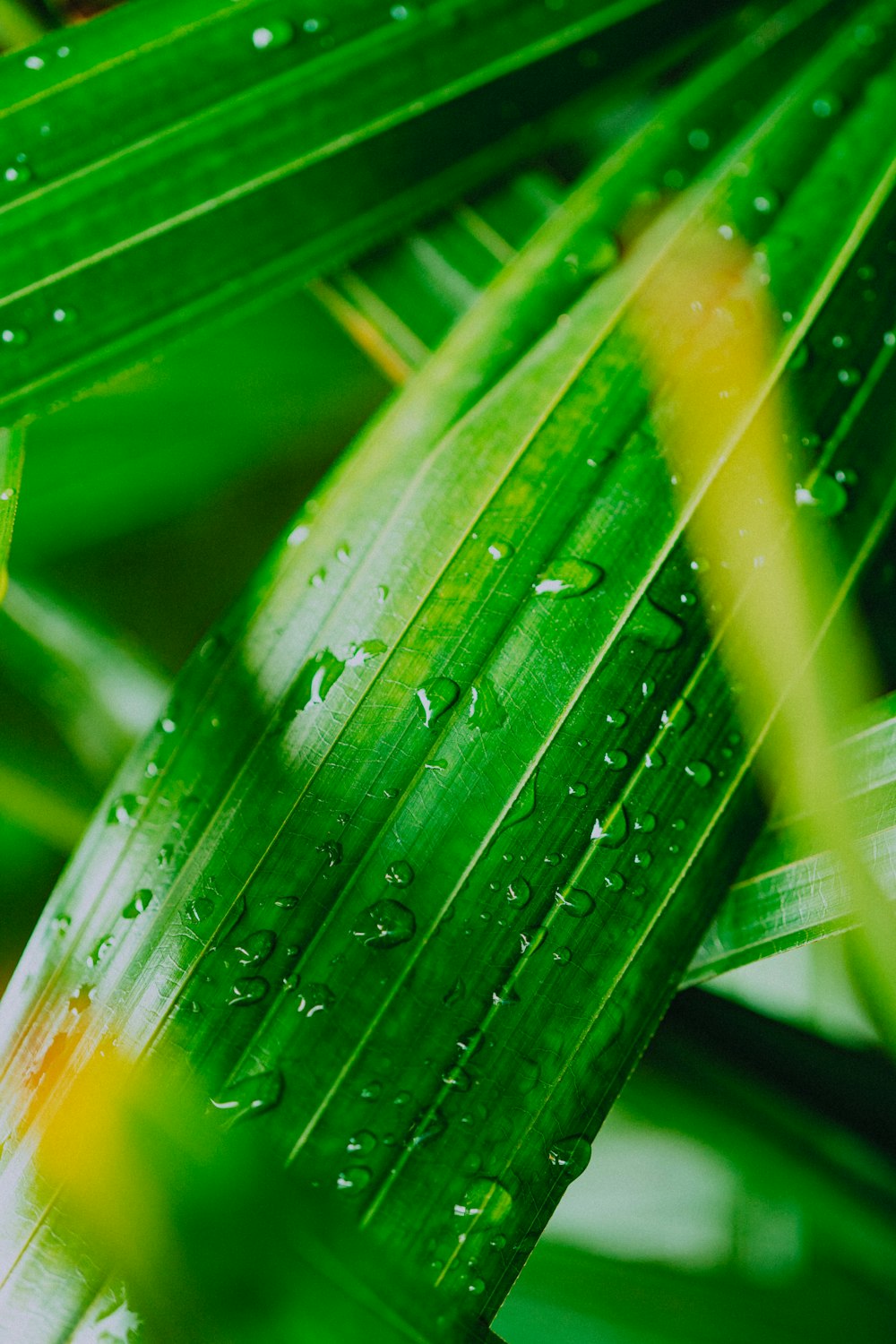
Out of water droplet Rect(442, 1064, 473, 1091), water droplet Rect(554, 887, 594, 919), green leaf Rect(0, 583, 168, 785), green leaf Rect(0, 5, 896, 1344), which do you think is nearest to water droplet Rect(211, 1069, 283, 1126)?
green leaf Rect(0, 5, 896, 1344)

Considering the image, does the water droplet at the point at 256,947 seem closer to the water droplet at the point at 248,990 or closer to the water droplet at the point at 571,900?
the water droplet at the point at 248,990

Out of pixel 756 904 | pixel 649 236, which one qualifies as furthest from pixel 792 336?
pixel 756 904

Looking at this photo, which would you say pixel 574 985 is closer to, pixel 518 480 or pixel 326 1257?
pixel 326 1257

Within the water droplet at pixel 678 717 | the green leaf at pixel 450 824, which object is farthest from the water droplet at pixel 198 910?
the water droplet at pixel 678 717

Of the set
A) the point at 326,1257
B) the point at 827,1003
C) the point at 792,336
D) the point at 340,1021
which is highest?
the point at 792,336

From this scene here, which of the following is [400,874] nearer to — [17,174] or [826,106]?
[17,174]

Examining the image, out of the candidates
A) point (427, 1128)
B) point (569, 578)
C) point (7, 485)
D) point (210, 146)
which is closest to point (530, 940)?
point (427, 1128)
